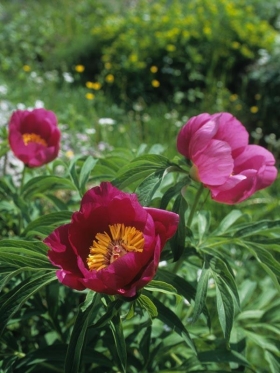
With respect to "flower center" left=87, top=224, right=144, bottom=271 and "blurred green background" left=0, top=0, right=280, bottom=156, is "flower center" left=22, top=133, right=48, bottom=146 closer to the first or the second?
"flower center" left=87, top=224, right=144, bottom=271

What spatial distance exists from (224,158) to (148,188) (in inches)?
5.9

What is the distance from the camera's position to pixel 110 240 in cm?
97

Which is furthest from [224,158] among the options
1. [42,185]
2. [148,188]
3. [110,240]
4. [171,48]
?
[171,48]

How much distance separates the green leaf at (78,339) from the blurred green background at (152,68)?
229cm

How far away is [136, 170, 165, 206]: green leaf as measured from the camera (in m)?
1.03

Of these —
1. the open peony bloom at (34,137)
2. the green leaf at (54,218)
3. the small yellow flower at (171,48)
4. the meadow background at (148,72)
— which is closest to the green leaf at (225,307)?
the green leaf at (54,218)

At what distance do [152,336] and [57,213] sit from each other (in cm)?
43

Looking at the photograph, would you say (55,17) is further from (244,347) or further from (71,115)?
(244,347)

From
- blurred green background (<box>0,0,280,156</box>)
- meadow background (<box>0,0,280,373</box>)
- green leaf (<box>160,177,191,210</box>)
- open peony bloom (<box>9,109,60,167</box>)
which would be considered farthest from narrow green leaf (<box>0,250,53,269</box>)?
blurred green background (<box>0,0,280,156</box>)

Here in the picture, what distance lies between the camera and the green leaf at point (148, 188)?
1030mm

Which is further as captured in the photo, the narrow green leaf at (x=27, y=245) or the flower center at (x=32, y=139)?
the flower center at (x=32, y=139)

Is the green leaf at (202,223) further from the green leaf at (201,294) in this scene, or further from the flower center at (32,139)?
the flower center at (32,139)

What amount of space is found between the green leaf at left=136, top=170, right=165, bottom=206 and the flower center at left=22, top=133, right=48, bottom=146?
491mm

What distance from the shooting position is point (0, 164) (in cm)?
241
